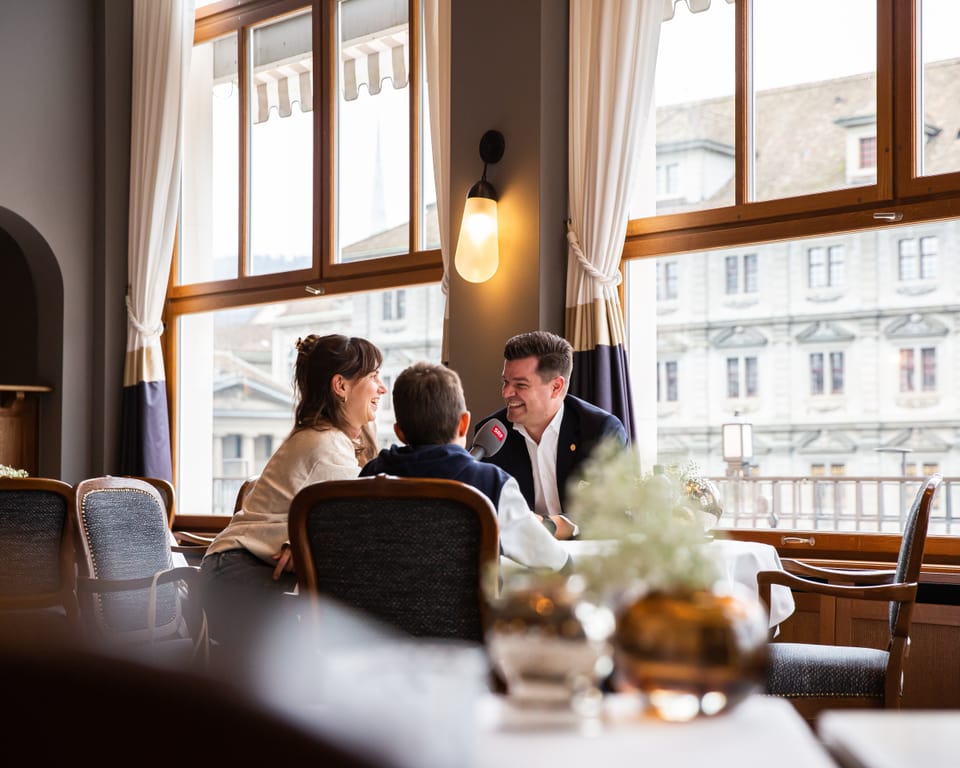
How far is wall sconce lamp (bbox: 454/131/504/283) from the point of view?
4.49m

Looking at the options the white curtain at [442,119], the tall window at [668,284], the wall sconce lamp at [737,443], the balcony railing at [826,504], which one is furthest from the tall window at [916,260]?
the white curtain at [442,119]

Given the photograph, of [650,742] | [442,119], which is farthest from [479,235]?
[650,742]

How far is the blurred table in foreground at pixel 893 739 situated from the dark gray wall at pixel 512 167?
353 cm

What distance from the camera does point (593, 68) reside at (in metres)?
4.40

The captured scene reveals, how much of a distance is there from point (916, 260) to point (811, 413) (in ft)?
15.3

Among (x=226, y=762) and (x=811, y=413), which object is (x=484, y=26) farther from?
(x=811, y=413)

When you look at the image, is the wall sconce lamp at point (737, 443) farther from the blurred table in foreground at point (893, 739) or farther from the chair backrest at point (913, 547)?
the blurred table in foreground at point (893, 739)

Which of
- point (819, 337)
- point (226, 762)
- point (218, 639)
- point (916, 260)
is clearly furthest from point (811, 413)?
point (226, 762)

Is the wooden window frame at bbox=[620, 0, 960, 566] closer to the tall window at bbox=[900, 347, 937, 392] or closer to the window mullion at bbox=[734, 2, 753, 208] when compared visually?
the window mullion at bbox=[734, 2, 753, 208]

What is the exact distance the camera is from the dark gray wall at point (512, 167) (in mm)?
4438

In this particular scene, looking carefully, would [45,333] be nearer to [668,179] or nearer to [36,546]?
[36,546]

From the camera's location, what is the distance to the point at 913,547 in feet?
9.15

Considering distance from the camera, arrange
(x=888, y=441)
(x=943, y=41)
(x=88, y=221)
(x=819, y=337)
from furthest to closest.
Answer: (x=819, y=337) < (x=888, y=441) < (x=88, y=221) < (x=943, y=41)

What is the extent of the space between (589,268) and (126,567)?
2.13m
